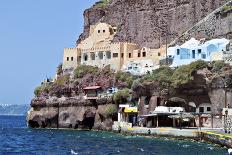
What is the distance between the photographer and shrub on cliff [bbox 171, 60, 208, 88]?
78.7m

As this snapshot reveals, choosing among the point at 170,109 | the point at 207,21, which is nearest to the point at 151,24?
the point at 207,21

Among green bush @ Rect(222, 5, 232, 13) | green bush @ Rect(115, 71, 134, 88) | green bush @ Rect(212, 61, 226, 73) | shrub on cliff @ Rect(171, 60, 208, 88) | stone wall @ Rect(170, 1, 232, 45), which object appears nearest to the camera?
shrub on cliff @ Rect(171, 60, 208, 88)

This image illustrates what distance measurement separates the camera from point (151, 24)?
106562 millimetres

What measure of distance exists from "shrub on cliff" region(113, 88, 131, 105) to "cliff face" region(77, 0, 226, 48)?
19717 millimetres

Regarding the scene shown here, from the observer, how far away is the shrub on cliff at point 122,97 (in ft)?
284

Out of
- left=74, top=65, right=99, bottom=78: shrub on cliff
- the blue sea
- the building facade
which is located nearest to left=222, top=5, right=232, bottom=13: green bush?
the building facade

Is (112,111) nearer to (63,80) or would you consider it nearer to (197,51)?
(197,51)

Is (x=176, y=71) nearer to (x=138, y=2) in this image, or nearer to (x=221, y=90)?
(x=221, y=90)

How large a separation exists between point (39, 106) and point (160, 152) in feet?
179

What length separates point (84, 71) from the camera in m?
104

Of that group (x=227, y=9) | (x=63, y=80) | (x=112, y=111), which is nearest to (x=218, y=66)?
(x=227, y=9)

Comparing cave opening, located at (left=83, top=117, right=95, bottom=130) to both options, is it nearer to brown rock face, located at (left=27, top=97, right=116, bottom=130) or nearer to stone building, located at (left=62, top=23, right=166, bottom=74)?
brown rock face, located at (left=27, top=97, right=116, bottom=130)

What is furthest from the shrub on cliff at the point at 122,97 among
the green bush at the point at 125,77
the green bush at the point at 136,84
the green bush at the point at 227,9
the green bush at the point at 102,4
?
the green bush at the point at 102,4

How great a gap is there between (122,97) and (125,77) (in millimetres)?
8732
